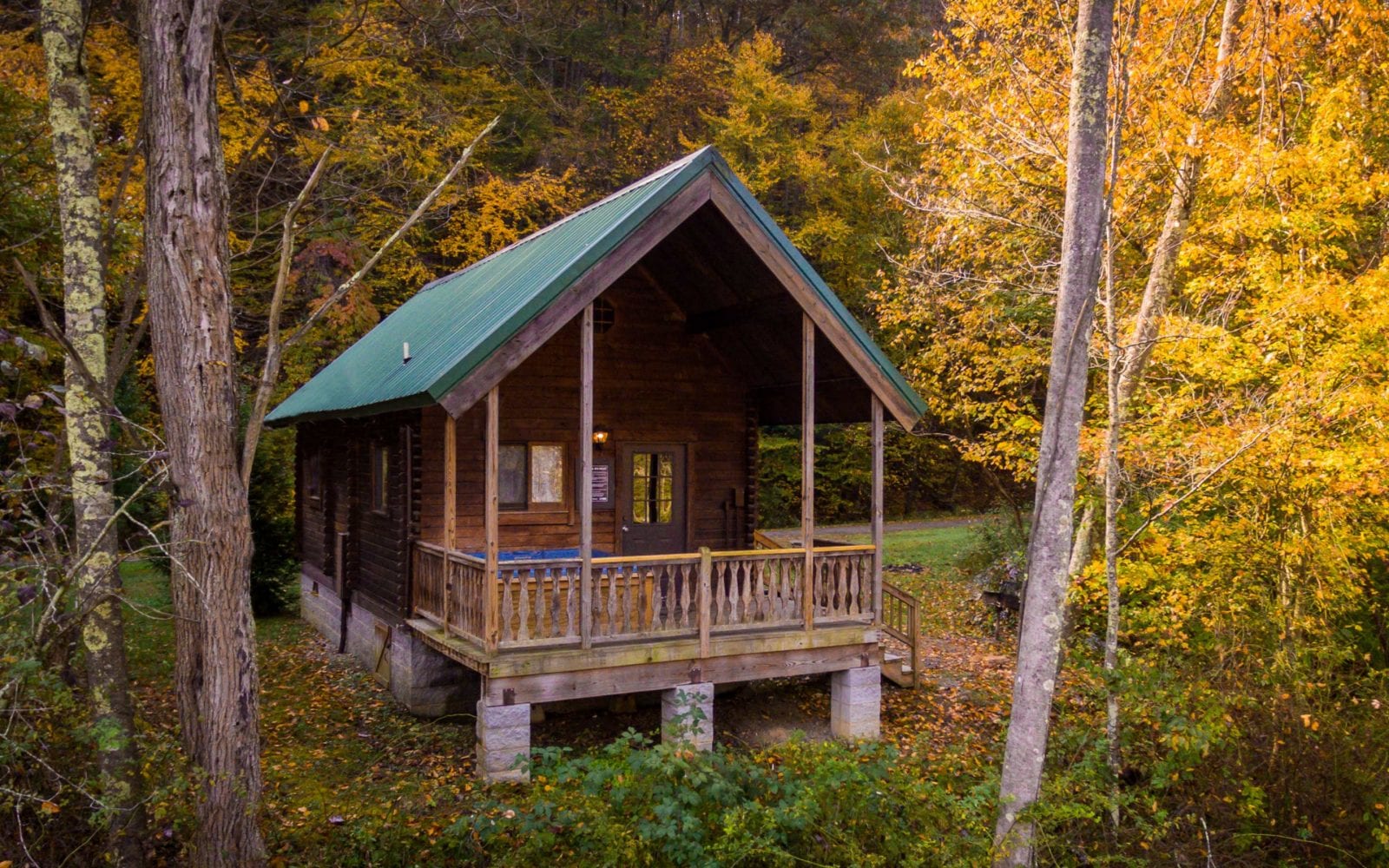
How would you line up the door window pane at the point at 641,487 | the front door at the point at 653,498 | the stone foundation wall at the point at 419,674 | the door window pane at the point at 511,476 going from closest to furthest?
1. the stone foundation wall at the point at 419,674
2. the door window pane at the point at 511,476
3. the front door at the point at 653,498
4. the door window pane at the point at 641,487

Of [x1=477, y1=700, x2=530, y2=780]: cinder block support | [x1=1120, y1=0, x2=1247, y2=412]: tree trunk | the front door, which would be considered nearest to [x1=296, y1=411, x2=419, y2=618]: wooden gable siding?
the front door

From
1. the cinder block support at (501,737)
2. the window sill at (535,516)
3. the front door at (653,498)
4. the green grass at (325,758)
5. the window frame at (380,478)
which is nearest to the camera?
the green grass at (325,758)

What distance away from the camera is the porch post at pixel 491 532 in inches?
345

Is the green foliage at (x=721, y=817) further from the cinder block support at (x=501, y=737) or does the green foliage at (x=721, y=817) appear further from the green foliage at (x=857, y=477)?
the green foliage at (x=857, y=477)

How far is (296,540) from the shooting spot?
18.7 meters

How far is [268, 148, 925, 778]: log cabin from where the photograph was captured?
9062mm

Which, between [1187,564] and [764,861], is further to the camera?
[1187,564]

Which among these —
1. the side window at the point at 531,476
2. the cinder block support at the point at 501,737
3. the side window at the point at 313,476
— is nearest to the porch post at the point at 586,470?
the cinder block support at the point at 501,737

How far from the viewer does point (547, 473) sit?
1248 centimetres

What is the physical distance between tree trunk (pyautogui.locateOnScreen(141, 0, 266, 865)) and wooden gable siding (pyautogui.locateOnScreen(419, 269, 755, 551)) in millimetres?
5171

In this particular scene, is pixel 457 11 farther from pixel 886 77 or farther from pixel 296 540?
pixel 886 77

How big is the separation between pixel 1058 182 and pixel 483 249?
15.7m

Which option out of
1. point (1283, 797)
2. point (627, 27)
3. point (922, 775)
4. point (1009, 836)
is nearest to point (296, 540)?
point (922, 775)

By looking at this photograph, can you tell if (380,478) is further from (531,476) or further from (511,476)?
(531,476)
